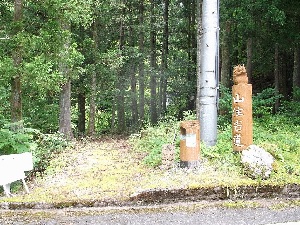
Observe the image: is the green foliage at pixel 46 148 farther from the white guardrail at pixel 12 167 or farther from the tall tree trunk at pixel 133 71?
the tall tree trunk at pixel 133 71

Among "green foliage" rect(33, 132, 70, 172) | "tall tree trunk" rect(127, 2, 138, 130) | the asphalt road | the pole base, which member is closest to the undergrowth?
the pole base

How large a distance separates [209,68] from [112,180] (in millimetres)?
3709

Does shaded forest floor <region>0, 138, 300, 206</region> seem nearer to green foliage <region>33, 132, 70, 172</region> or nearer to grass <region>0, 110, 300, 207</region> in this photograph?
grass <region>0, 110, 300, 207</region>

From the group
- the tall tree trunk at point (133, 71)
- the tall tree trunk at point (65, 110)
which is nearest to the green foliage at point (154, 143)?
the tall tree trunk at point (65, 110)

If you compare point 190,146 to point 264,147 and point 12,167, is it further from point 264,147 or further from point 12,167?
point 12,167

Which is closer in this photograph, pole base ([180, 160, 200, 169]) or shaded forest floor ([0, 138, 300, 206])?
shaded forest floor ([0, 138, 300, 206])

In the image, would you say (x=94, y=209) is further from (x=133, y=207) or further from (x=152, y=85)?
(x=152, y=85)

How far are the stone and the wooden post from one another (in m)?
0.34

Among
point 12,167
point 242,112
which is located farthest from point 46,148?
point 242,112

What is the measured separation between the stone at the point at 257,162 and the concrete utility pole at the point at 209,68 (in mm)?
1518

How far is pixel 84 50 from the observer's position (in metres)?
17.8

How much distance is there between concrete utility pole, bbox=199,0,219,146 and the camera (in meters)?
9.20

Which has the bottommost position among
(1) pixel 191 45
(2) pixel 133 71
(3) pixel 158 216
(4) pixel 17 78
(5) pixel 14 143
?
(3) pixel 158 216

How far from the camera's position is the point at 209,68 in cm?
923
